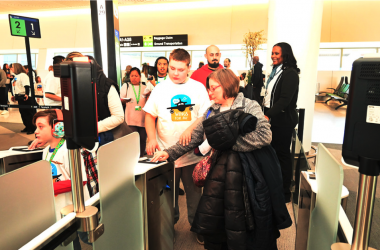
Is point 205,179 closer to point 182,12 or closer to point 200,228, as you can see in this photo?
point 200,228

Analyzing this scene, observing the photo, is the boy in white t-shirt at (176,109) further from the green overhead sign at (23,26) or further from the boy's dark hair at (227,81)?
the green overhead sign at (23,26)

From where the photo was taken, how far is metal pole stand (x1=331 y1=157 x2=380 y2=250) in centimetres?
72

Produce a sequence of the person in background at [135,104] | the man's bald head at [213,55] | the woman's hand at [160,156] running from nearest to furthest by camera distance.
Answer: the woman's hand at [160,156], the man's bald head at [213,55], the person in background at [135,104]

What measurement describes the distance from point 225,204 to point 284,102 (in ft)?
5.13

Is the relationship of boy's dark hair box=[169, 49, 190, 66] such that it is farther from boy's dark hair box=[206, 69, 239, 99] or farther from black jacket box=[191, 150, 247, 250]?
black jacket box=[191, 150, 247, 250]

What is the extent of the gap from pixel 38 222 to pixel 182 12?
40.9 feet

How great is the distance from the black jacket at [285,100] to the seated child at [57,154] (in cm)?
191

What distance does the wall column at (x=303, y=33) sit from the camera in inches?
179

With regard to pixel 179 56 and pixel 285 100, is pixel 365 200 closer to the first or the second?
pixel 179 56

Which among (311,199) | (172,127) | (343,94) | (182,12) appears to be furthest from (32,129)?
(343,94)

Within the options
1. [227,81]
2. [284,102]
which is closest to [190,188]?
[227,81]

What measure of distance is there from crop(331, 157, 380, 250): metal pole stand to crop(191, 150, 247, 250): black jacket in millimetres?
781

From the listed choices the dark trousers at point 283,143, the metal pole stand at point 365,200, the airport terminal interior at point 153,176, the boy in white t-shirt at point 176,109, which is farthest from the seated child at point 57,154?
the dark trousers at point 283,143

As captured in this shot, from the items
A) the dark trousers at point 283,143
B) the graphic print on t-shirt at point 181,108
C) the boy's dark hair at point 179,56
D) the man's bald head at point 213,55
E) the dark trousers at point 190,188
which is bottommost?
the dark trousers at point 190,188
